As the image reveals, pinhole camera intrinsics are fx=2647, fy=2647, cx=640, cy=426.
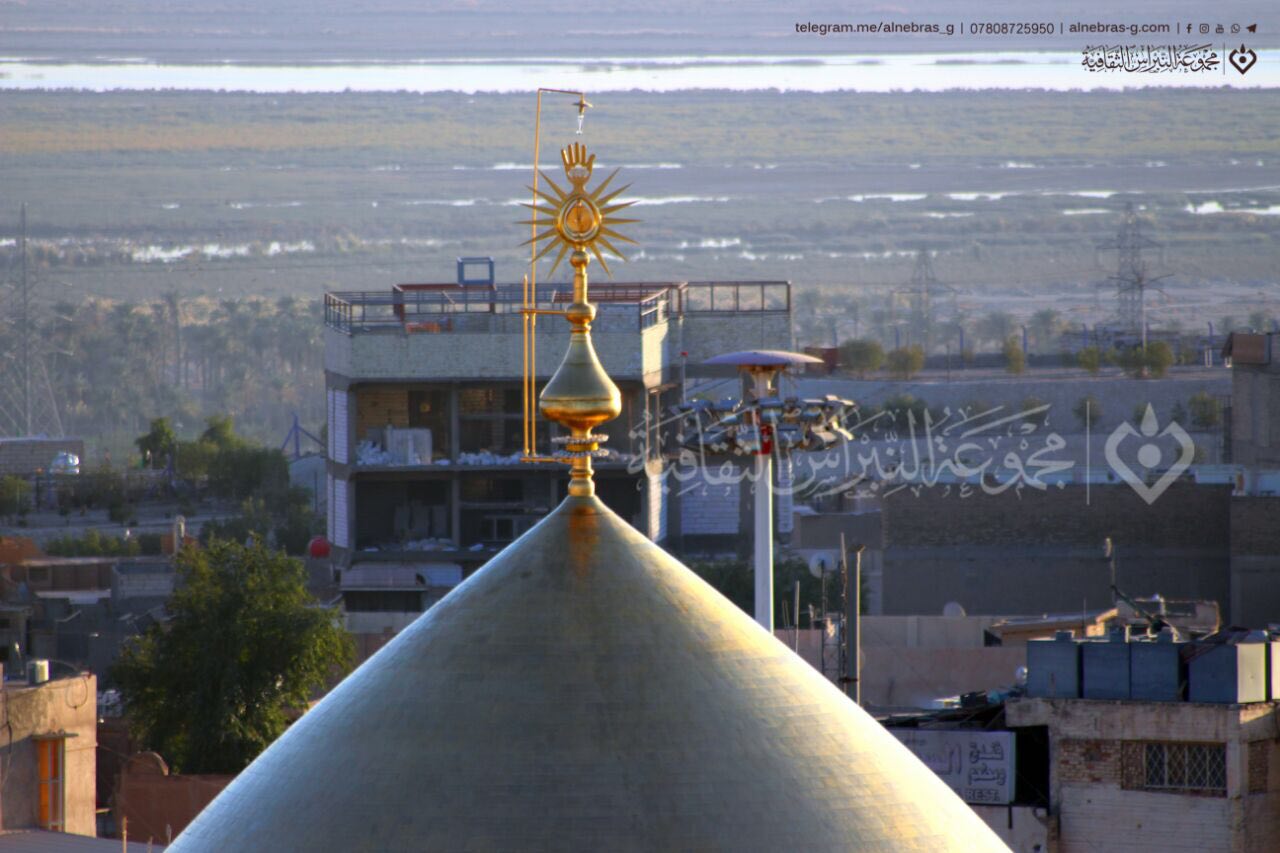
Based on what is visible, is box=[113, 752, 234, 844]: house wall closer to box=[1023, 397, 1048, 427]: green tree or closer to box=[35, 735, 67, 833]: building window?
box=[35, 735, 67, 833]: building window

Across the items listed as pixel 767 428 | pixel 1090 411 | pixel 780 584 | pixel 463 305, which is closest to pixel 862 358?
pixel 1090 411

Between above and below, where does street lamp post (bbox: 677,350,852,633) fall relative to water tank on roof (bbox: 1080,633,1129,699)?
above

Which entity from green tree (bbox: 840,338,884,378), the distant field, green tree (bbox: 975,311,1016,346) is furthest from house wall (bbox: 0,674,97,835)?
green tree (bbox: 975,311,1016,346)

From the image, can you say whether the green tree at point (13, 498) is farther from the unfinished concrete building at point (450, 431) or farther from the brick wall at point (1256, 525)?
the brick wall at point (1256, 525)

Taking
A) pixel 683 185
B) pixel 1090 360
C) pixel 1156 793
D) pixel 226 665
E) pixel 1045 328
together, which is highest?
pixel 683 185

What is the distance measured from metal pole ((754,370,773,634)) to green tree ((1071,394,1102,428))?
64.6 meters

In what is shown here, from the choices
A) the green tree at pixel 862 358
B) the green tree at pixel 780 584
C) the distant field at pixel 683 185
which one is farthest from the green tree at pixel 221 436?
the green tree at pixel 780 584

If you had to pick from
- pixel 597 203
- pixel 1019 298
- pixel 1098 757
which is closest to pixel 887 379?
pixel 1019 298

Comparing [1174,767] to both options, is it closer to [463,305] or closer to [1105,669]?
[1105,669]

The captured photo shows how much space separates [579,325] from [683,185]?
12658 cm

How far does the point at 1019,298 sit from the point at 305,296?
118 ft

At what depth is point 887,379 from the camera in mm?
98500

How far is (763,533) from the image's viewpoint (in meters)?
24.8

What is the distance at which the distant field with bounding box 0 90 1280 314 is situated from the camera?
12938 cm
